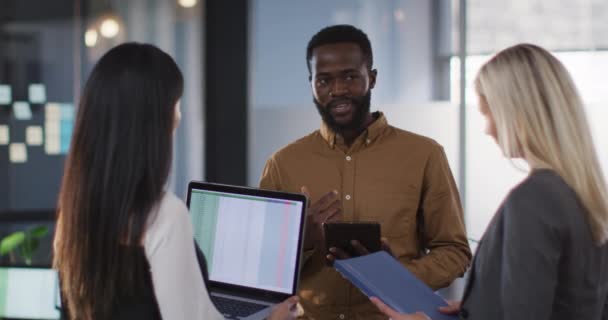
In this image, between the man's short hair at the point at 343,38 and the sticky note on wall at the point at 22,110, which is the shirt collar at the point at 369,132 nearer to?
the man's short hair at the point at 343,38

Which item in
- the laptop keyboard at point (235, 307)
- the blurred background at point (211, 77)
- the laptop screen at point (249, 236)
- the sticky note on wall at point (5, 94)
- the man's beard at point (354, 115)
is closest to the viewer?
the laptop keyboard at point (235, 307)

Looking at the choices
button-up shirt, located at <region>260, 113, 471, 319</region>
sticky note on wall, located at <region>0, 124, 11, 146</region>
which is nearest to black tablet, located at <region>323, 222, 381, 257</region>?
button-up shirt, located at <region>260, 113, 471, 319</region>

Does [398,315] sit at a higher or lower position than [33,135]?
lower

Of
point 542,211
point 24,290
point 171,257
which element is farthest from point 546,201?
point 24,290

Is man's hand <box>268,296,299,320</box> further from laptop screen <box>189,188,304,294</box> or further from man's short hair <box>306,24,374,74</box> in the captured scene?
man's short hair <box>306,24,374,74</box>

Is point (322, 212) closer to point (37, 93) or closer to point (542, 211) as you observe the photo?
point (542, 211)

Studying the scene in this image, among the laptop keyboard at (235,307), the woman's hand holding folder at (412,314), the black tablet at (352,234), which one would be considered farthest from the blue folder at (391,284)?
the laptop keyboard at (235,307)

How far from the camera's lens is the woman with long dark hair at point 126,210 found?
1.35 metres

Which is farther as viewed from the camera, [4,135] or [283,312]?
[4,135]

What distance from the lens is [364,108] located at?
2.24 meters

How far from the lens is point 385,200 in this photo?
2.14 m

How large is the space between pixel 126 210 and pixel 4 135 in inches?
130

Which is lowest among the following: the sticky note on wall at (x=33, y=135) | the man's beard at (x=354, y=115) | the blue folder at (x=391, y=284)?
the blue folder at (x=391, y=284)

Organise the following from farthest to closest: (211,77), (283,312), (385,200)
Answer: (211,77) → (385,200) → (283,312)
